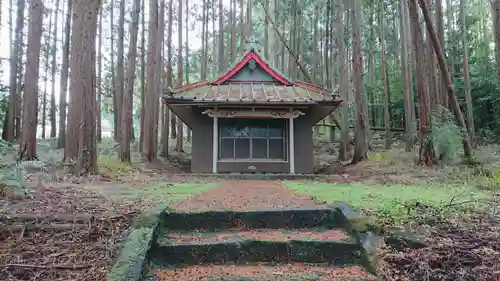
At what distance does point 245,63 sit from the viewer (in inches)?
550

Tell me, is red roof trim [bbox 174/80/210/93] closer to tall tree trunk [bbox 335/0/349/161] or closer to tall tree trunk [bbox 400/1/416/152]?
tall tree trunk [bbox 335/0/349/161]

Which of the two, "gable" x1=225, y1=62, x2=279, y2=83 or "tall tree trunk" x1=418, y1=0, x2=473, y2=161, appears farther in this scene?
"gable" x1=225, y1=62, x2=279, y2=83

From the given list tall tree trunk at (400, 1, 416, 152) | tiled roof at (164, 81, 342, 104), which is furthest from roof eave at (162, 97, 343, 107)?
tall tree trunk at (400, 1, 416, 152)

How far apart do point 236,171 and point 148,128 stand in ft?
13.9

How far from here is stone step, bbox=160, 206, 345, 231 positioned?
161 inches

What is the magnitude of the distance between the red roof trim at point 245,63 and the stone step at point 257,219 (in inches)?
402

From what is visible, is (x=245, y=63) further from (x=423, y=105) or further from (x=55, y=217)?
(x=55, y=217)

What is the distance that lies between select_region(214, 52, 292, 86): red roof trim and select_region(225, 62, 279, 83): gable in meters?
0.13

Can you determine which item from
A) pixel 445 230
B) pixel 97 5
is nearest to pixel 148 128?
pixel 97 5

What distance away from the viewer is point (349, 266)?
338 centimetres

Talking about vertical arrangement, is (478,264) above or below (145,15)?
below

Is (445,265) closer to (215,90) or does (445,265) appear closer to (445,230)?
(445,230)

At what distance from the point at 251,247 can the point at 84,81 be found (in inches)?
262

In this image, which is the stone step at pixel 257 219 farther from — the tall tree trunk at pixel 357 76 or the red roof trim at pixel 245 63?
the tall tree trunk at pixel 357 76
